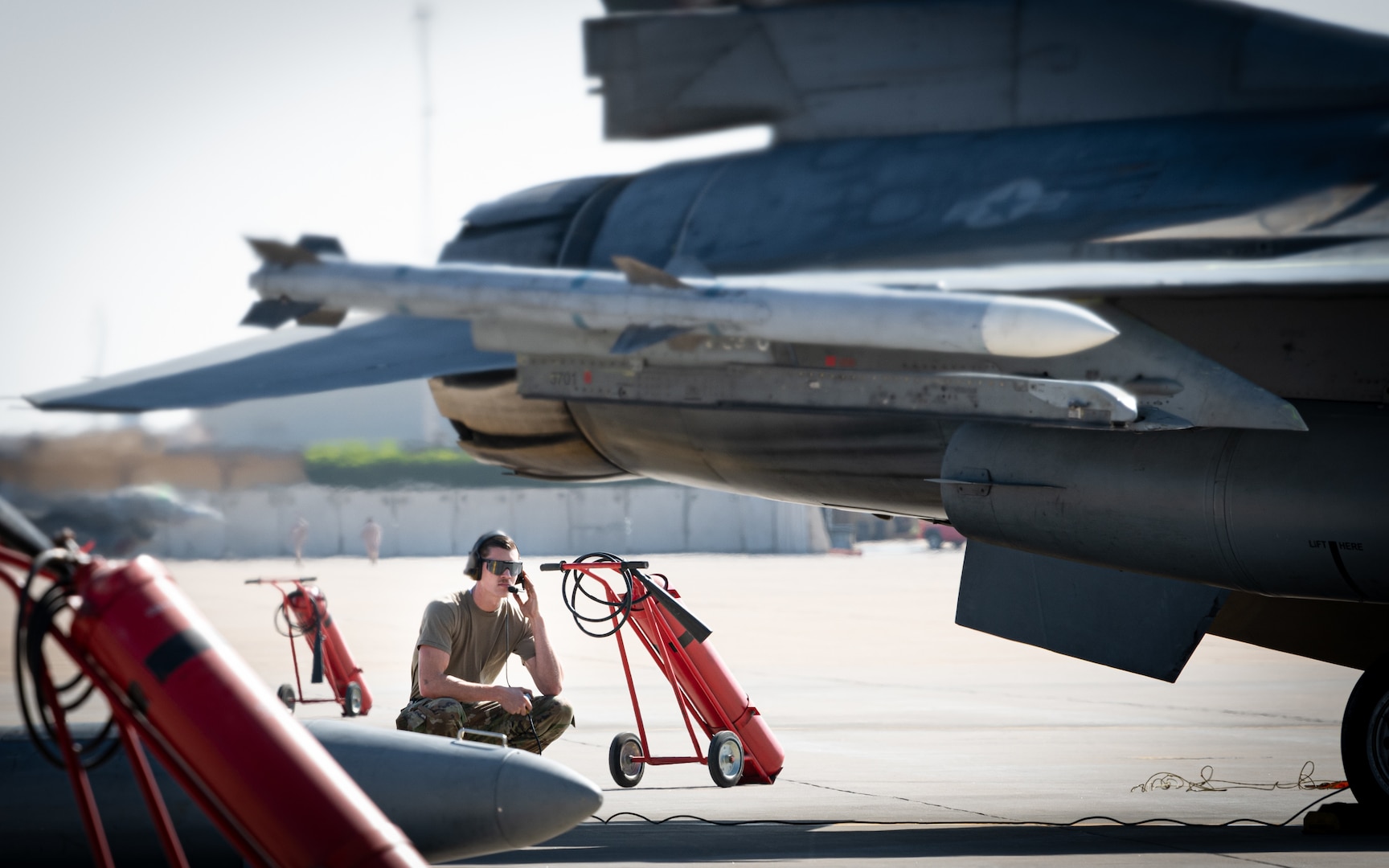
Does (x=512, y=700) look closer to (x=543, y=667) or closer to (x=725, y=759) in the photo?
(x=543, y=667)

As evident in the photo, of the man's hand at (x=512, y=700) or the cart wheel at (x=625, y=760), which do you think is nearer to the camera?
the man's hand at (x=512, y=700)

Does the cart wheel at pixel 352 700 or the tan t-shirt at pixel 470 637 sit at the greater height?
the tan t-shirt at pixel 470 637

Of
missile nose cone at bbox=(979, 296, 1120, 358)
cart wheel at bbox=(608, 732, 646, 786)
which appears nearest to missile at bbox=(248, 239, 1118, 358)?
missile nose cone at bbox=(979, 296, 1120, 358)

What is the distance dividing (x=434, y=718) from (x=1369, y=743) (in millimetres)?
4653

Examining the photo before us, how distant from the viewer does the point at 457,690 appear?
6918 mm

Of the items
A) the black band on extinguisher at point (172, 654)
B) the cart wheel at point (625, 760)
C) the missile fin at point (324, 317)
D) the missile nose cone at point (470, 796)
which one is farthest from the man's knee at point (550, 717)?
the black band on extinguisher at point (172, 654)

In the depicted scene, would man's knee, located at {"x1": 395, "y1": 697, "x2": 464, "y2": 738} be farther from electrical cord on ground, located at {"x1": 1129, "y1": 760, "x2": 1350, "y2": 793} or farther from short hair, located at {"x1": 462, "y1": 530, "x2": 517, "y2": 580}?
electrical cord on ground, located at {"x1": 1129, "y1": 760, "x2": 1350, "y2": 793}

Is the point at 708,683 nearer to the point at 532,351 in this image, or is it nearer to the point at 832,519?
the point at 532,351

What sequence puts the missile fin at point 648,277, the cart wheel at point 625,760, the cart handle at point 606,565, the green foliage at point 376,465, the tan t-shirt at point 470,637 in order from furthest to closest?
the green foliage at point 376,465 < the cart wheel at point 625,760 < the cart handle at point 606,565 < the tan t-shirt at point 470,637 < the missile fin at point 648,277

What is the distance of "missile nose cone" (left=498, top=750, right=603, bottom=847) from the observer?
541cm

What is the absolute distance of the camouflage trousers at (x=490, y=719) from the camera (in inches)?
269

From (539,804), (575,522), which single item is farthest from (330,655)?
(575,522)

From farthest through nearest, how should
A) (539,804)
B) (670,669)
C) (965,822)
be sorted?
(670,669) < (965,822) < (539,804)

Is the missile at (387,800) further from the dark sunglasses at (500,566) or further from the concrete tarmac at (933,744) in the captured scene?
the dark sunglasses at (500,566)
